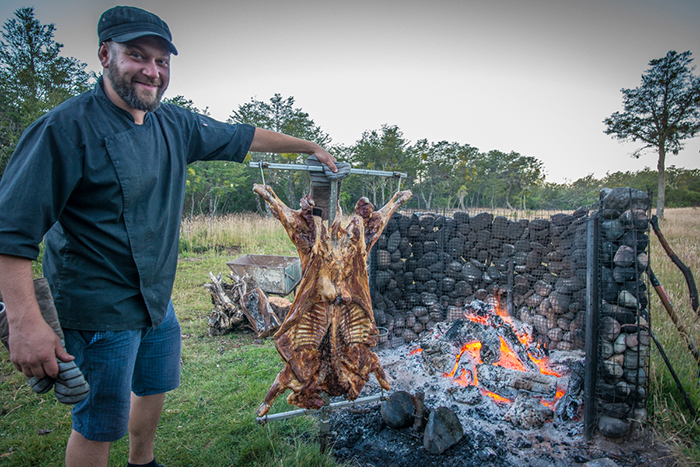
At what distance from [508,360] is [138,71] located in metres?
4.77

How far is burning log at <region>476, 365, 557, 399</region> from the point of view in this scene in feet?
12.5

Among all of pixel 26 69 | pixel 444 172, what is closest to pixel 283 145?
pixel 26 69

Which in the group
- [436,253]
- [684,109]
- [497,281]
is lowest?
[497,281]

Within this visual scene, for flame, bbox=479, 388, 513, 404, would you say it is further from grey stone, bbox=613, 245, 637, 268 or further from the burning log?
grey stone, bbox=613, 245, 637, 268

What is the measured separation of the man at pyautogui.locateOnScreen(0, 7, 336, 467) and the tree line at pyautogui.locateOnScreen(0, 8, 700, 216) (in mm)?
941

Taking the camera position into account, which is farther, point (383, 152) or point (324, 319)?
point (383, 152)

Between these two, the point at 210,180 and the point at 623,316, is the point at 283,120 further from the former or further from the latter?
the point at 623,316

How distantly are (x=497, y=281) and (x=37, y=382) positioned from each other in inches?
195

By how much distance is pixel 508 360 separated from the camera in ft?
14.4

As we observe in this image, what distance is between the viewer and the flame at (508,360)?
14.2 feet

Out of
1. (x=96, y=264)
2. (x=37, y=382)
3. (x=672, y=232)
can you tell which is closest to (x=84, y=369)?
(x=37, y=382)

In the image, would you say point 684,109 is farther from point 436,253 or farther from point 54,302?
point 54,302

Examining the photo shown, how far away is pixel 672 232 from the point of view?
36.0 ft

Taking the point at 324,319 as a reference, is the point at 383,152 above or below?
above
